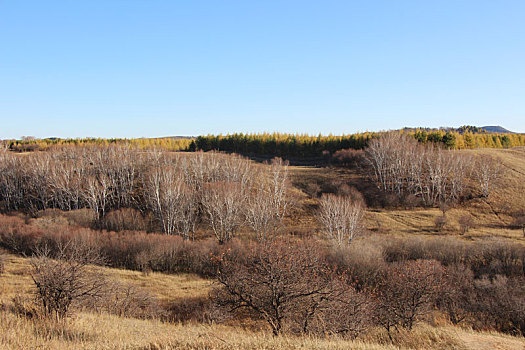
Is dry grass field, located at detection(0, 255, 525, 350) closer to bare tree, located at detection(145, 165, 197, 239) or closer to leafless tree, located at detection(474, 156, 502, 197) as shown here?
bare tree, located at detection(145, 165, 197, 239)

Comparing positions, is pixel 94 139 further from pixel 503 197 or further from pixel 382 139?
pixel 503 197

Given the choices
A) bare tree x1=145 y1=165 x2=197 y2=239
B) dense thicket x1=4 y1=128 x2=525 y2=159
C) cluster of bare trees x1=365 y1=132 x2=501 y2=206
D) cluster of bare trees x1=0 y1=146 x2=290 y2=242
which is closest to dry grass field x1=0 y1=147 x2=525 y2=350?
cluster of bare trees x1=365 y1=132 x2=501 y2=206

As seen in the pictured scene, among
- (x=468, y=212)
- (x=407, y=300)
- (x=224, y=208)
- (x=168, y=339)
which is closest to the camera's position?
(x=168, y=339)

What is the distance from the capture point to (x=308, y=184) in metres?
74.8

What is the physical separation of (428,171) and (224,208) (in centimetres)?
5100

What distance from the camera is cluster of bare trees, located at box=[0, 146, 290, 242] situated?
1951 inches

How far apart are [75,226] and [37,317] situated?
42.6 m

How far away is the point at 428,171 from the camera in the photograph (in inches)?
2820

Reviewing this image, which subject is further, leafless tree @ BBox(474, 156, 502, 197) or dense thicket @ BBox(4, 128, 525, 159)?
dense thicket @ BBox(4, 128, 525, 159)

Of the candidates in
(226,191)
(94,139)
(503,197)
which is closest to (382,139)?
(503,197)

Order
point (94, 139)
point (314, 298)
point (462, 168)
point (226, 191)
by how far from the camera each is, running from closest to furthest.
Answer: point (314, 298), point (226, 191), point (462, 168), point (94, 139)

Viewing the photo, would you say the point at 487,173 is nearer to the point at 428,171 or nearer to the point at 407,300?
the point at 428,171

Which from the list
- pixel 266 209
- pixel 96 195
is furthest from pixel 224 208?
pixel 96 195

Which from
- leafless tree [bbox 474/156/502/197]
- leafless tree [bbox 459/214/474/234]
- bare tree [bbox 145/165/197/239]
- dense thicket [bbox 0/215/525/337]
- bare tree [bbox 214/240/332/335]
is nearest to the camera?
bare tree [bbox 214/240/332/335]
